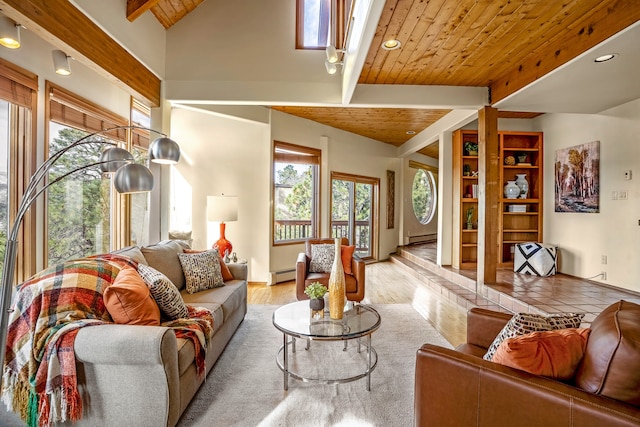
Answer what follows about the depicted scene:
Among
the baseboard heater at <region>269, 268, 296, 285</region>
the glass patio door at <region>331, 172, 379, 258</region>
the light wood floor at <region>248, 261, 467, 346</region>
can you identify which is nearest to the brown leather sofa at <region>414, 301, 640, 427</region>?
the light wood floor at <region>248, 261, 467, 346</region>

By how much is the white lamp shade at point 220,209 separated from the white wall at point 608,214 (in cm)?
489

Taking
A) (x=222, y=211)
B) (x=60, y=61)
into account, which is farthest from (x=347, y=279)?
(x=60, y=61)

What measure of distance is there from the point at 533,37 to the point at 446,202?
295 cm

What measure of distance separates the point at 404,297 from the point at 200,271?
2.83 metres

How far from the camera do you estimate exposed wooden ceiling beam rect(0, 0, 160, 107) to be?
2061 millimetres

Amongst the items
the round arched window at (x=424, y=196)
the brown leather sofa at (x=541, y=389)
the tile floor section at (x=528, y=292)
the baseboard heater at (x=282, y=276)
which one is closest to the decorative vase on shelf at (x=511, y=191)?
the tile floor section at (x=528, y=292)

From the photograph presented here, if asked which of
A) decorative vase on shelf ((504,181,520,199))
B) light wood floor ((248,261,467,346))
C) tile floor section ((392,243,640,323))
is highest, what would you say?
decorative vase on shelf ((504,181,520,199))

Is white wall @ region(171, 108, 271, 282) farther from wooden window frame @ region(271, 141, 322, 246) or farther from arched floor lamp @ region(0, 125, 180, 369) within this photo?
arched floor lamp @ region(0, 125, 180, 369)

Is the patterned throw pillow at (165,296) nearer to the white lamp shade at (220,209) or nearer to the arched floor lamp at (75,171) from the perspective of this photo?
the arched floor lamp at (75,171)

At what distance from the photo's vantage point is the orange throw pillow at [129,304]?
1843 millimetres

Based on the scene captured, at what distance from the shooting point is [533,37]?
2869mm

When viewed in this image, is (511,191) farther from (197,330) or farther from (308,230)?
(197,330)

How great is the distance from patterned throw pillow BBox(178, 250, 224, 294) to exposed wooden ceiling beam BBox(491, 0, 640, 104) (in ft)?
12.1

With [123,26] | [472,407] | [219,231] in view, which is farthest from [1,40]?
[472,407]
